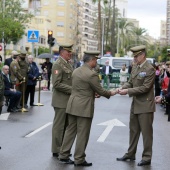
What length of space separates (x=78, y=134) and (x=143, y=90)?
52.6 inches

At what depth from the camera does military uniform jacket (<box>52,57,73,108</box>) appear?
1021 cm

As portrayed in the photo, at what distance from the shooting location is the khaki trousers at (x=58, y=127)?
10341mm

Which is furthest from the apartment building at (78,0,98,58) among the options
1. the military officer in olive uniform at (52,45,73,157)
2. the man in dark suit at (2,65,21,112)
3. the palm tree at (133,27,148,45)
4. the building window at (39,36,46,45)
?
the military officer in olive uniform at (52,45,73,157)

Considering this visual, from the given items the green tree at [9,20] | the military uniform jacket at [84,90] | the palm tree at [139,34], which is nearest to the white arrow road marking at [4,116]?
the military uniform jacket at [84,90]

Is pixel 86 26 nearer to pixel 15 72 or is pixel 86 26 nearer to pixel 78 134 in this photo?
pixel 15 72

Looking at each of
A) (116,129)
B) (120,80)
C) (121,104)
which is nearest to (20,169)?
(116,129)

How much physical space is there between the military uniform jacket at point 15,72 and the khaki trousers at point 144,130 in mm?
9876

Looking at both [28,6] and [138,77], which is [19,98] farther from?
[28,6]

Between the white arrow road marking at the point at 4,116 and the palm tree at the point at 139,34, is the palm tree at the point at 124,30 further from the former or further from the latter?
the white arrow road marking at the point at 4,116

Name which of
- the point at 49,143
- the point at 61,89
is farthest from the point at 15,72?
the point at 61,89

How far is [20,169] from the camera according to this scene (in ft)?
30.6

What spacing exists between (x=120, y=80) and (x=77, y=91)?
26.3 metres

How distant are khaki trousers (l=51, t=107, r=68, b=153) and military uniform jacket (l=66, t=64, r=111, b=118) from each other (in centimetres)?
67

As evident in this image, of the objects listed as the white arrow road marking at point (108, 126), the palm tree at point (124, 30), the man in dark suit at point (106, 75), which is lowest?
the white arrow road marking at point (108, 126)
